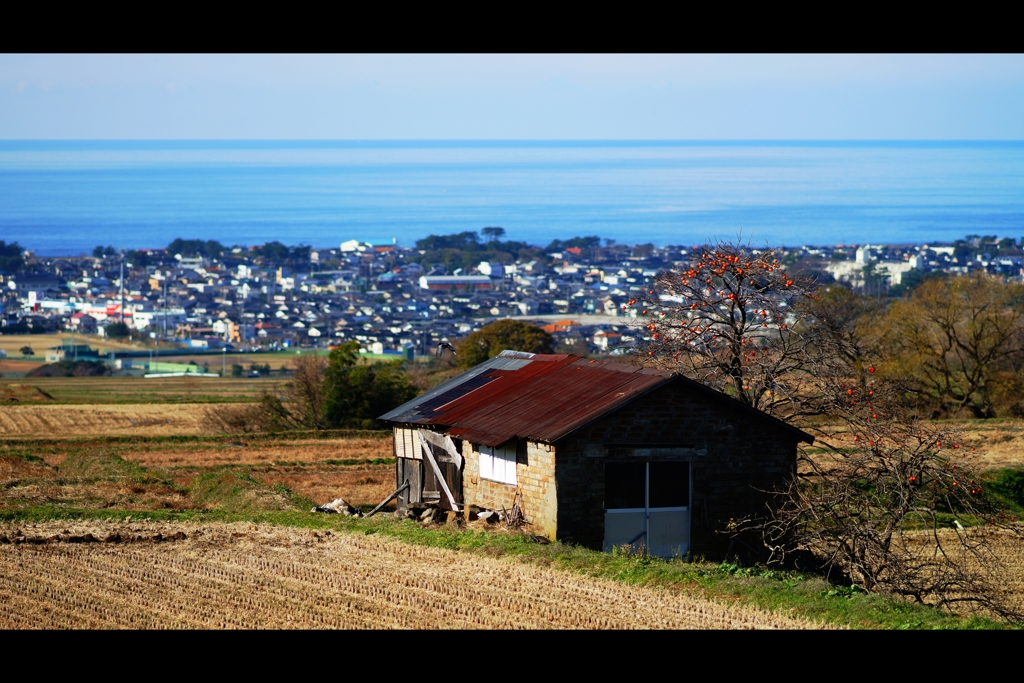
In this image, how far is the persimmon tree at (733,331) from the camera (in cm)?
2189

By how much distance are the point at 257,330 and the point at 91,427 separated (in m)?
87.1

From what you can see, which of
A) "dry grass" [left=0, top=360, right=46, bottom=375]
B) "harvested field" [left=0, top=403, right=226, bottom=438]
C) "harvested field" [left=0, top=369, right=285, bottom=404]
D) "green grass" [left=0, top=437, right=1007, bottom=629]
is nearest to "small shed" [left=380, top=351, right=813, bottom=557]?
"green grass" [left=0, top=437, right=1007, bottom=629]

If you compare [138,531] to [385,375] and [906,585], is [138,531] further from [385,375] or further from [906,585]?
[385,375]

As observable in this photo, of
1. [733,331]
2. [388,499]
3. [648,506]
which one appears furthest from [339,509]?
[733,331]

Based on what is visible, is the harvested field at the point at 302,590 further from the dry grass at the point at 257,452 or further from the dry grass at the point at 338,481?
the dry grass at the point at 257,452

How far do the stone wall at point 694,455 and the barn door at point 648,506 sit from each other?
0.15 meters

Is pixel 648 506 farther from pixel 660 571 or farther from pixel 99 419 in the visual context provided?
pixel 99 419

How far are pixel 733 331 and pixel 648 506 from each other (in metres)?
4.89

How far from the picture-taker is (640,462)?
19000 mm

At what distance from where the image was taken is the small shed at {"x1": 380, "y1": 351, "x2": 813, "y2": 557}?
18641mm

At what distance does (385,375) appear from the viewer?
43.0 meters

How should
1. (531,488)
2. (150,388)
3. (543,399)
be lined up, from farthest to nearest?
(150,388)
(543,399)
(531,488)

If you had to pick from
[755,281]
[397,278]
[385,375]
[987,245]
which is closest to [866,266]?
[987,245]

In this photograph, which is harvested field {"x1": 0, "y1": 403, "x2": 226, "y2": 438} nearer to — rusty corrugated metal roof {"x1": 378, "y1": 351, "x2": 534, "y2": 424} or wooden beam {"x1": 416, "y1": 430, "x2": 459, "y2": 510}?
rusty corrugated metal roof {"x1": 378, "y1": 351, "x2": 534, "y2": 424}
